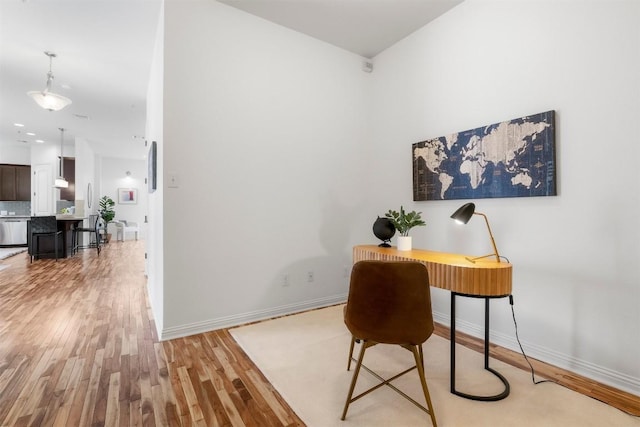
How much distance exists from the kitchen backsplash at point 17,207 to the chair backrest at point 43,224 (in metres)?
4.00

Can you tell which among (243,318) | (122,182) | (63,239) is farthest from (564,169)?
(122,182)

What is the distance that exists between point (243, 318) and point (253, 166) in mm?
1522

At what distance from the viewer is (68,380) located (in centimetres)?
195

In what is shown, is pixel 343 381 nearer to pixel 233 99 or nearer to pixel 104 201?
pixel 233 99

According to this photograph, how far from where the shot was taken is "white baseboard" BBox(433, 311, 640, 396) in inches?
74.1

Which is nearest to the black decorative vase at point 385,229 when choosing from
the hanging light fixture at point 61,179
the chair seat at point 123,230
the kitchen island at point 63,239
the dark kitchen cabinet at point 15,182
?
the kitchen island at point 63,239

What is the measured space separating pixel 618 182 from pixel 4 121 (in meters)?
10.0

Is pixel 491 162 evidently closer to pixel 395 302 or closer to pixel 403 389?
pixel 395 302

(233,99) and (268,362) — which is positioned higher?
(233,99)

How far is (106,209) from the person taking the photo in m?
10.1

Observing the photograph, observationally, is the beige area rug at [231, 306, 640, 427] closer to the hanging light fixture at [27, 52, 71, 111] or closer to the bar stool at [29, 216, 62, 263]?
the hanging light fixture at [27, 52, 71, 111]

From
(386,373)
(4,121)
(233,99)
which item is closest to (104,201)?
(4,121)

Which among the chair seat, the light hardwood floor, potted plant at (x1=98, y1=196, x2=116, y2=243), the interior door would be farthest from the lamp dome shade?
the chair seat

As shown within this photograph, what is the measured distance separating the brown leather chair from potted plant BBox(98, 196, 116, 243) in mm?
10735
